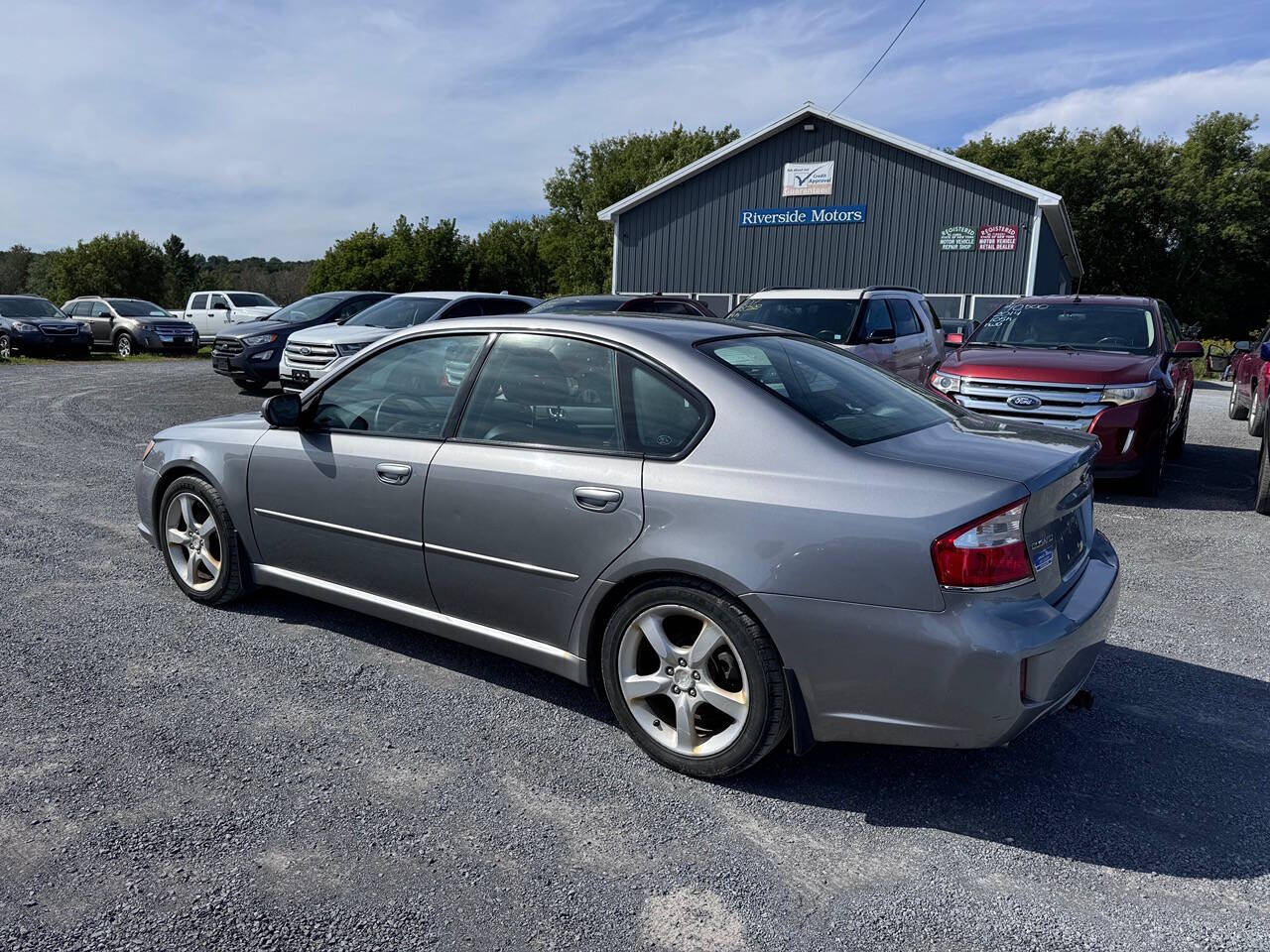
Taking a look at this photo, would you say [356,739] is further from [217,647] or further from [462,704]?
[217,647]

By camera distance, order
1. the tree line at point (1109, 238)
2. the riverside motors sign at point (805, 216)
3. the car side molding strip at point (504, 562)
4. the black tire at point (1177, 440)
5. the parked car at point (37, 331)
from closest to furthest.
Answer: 1. the car side molding strip at point (504, 562)
2. the black tire at point (1177, 440)
3. the parked car at point (37, 331)
4. the riverside motors sign at point (805, 216)
5. the tree line at point (1109, 238)

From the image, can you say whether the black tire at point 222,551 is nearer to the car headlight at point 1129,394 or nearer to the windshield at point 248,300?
the car headlight at point 1129,394

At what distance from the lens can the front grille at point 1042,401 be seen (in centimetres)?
778

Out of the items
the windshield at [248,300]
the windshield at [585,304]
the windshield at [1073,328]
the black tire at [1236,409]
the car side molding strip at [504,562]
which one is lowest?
the black tire at [1236,409]

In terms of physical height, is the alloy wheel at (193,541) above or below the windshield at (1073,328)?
below

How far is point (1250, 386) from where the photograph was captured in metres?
12.9

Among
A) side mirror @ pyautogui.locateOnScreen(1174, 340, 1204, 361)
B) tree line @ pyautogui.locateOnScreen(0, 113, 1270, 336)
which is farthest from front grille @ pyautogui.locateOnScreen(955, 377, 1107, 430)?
tree line @ pyautogui.locateOnScreen(0, 113, 1270, 336)

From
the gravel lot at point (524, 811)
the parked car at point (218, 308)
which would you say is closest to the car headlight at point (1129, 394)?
the gravel lot at point (524, 811)

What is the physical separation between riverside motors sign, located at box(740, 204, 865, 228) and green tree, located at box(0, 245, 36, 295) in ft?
261

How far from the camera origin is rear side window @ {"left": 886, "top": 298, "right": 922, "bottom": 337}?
1134cm

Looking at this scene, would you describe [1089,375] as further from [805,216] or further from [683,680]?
[805,216]

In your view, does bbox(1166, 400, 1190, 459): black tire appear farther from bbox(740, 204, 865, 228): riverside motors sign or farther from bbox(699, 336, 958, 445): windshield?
bbox(740, 204, 865, 228): riverside motors sign

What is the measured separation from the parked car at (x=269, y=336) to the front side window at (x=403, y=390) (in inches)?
456

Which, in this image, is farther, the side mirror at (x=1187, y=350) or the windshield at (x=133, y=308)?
the windshield at (x=133, y=308)
